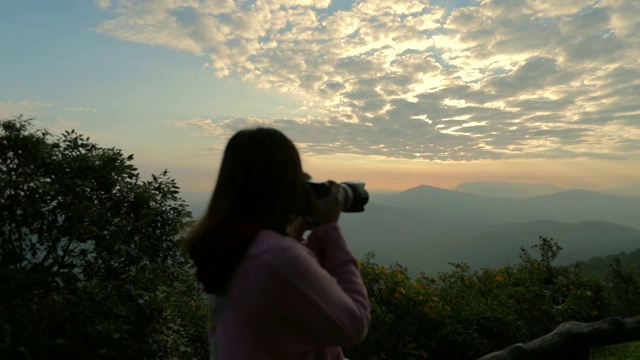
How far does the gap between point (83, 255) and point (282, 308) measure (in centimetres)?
293

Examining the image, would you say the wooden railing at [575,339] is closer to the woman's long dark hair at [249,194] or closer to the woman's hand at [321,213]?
the woman's hand at [321,213]

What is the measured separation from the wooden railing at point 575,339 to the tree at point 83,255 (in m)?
3.08

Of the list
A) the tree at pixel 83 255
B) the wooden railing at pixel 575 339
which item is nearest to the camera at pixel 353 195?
the tree at pixel 83 255

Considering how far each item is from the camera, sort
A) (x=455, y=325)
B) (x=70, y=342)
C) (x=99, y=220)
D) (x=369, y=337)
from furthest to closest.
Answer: (x=455, y=325), (x=369, y=337), (x=99, y=220), (x=70, y=342)

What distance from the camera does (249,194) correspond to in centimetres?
157

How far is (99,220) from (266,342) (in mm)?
2635

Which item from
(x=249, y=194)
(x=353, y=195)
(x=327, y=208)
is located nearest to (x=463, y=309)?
(x=353, y=195)

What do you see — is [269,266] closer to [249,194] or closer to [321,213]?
[249,194]

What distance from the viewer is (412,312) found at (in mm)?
6293

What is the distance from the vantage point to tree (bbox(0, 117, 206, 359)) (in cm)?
319

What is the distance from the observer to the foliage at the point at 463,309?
601cm

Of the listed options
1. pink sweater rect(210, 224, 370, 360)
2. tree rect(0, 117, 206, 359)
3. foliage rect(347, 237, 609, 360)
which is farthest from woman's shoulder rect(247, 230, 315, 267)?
foliage rect(347, 237, 609, 360)

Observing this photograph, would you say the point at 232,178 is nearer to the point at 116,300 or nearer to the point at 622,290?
the point at 116,300

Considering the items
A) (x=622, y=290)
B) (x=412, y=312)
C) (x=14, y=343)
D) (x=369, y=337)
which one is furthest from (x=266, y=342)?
(x=622, y=290)
